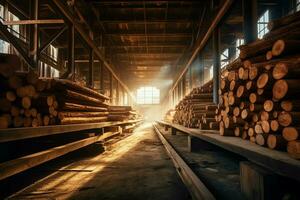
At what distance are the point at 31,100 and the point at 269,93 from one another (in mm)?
4255

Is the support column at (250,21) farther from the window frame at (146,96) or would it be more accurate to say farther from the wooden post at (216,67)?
the window frame at (146,96)

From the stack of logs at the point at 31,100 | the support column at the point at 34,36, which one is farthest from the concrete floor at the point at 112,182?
the support column at the point at 34,36

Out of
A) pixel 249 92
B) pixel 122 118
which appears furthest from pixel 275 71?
pixel 122 118

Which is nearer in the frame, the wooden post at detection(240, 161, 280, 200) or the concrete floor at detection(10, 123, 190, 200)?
the wooden post at detection(240, 161, 280, 200)

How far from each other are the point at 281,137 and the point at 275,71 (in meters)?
0.90

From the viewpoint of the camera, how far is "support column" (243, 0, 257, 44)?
5.43 m

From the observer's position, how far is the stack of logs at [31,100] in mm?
3516

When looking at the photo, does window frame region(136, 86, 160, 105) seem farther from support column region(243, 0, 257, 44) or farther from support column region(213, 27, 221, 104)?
support column region(243, 0, 257, 44)

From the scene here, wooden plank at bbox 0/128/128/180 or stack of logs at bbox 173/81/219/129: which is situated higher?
stack of logs at bbox 173/81/219/129

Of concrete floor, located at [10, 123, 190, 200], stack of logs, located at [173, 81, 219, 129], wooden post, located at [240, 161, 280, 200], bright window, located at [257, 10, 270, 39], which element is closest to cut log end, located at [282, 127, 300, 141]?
wooden post, located at [240, 161, 280, 200]

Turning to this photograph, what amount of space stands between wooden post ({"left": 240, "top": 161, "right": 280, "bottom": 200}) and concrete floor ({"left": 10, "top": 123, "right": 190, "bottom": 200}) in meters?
0.89

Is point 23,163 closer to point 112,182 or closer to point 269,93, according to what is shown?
point 112,182

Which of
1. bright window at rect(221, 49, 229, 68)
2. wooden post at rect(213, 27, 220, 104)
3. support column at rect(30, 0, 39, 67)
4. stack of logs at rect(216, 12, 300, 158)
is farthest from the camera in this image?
bright window at rect(221, 49, 229, 68)

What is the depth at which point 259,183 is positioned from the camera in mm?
2605
